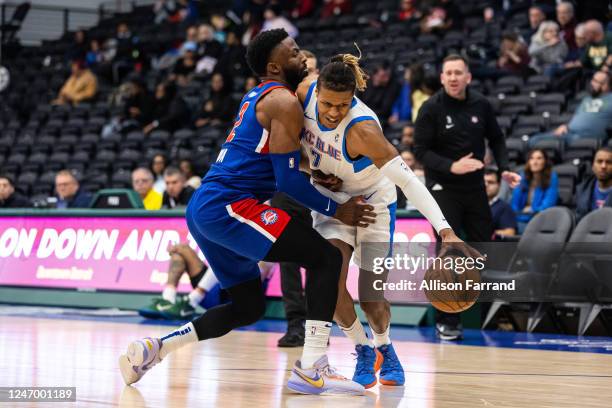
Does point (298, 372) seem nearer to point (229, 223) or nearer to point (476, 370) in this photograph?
point (229, 223)

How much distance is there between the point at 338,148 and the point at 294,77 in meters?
0.44

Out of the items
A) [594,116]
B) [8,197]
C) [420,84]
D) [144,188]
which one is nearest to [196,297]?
[144,188]

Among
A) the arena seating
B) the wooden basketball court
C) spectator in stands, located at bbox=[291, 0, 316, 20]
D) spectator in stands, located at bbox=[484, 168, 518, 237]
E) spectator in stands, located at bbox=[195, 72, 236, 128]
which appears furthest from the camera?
spectator in stands, located at bbox=[291, 0, 316, 20]

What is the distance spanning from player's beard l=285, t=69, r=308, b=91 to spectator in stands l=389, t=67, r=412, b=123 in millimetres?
8578

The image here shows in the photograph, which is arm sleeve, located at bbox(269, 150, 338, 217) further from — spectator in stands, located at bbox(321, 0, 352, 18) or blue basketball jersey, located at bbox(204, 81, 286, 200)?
spectator in stands, located at bbox(321, 0, 352, 18)

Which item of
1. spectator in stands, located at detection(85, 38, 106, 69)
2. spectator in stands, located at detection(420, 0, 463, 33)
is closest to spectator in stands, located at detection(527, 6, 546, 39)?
spectator in stands, located at detection(420, 0, 463, 33)

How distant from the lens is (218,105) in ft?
54.3

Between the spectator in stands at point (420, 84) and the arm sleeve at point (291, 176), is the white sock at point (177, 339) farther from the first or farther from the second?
the spectator in stands at point (420, 84)

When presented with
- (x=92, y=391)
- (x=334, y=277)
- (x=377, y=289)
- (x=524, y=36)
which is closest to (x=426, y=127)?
(x=377, y=289)

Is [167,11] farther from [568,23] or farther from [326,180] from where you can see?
[326,180]

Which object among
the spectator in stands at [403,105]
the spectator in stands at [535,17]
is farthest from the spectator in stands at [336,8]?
the spectator in stands at [535,17]

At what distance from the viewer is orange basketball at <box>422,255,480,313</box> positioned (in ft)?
16.5

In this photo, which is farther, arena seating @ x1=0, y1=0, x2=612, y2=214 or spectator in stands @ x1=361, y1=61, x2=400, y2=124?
spectator in stands @ x1=361, y1=61, x2=400, y2=124

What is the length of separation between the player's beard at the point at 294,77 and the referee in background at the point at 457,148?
3.01 metres
